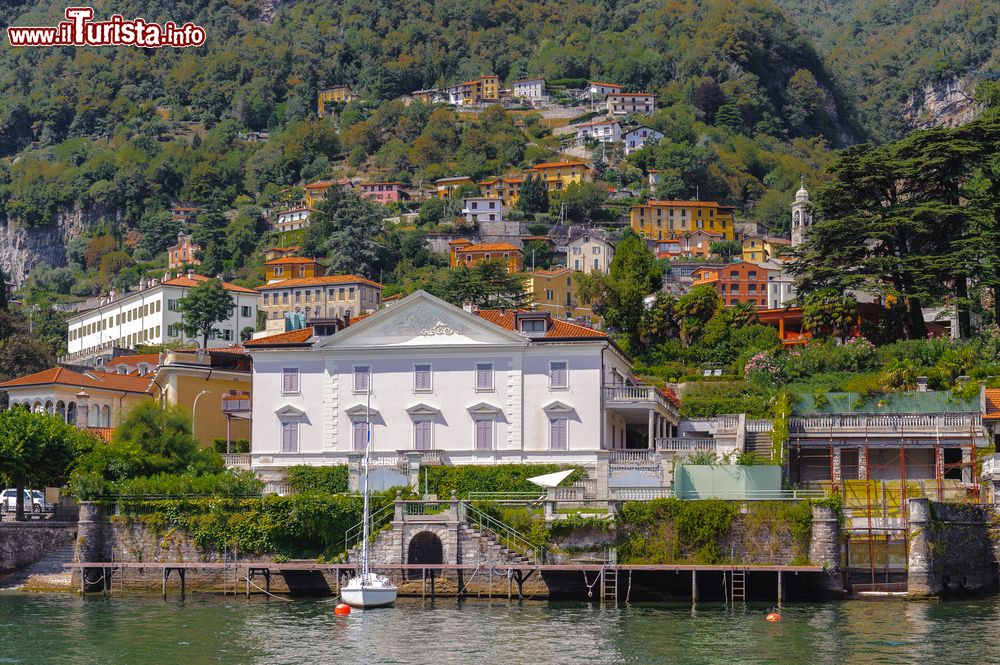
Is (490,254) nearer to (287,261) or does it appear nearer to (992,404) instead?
(287,261)

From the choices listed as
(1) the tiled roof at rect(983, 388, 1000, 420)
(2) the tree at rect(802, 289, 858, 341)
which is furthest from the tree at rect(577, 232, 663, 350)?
(1) the tiled roof at rect(983, 388, 1000, 420)

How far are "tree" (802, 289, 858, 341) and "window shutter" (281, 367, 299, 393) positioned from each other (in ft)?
104

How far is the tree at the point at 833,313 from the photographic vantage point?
8694 centimetres

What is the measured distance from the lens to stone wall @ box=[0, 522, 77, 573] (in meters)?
59.4

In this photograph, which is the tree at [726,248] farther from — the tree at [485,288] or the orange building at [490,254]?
the tree at [485,288]

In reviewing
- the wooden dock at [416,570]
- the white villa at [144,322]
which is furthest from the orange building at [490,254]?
the wooden dock at [416,570]

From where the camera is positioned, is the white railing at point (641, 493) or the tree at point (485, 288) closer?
the white railing at point (641, 493)

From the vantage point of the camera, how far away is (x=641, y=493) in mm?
55594

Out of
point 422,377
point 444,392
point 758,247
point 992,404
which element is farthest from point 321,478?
point 758,247

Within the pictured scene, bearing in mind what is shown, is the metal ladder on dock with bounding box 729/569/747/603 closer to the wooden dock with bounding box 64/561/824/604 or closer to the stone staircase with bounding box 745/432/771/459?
the wooden dock with bounding box 64/561/824/604

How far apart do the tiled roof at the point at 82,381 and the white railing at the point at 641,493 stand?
1377 inches

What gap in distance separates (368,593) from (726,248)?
13649 centimetres

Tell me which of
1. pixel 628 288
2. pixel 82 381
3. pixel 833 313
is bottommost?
pixel 82 381

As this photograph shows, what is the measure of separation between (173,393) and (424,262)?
102681 millimetres
